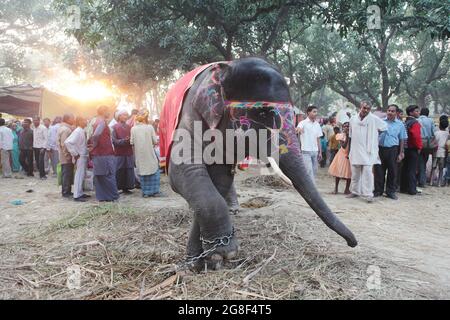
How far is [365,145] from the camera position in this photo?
7.49 meters

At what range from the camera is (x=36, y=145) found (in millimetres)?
11586

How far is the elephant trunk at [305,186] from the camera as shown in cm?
326

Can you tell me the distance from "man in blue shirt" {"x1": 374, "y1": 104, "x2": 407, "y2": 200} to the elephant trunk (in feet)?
17.2

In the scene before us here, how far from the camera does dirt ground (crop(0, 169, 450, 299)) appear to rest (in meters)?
3.14

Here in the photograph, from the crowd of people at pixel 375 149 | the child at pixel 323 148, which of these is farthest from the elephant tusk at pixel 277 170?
the child at pixel 323 148

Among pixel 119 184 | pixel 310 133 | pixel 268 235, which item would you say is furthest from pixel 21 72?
pixel 268 235

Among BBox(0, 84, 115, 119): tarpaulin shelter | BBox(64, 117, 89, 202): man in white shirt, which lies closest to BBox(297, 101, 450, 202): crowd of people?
BBox(64, 117, 89, 202): man in white shirt

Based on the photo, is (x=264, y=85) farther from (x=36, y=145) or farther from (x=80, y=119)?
(x=36, y=145)

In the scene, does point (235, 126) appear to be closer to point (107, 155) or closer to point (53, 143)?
point (107, 155)

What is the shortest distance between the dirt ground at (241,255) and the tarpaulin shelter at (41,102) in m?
9.19

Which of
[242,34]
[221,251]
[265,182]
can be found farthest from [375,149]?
[242,34]

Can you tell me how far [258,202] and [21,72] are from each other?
1004 inches

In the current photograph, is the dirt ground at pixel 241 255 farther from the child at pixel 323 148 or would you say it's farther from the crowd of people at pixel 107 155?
the child at pixel 323 148
